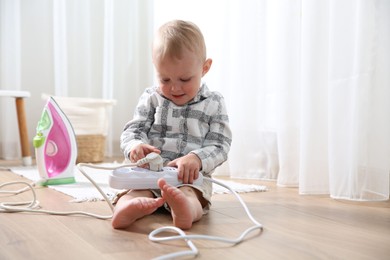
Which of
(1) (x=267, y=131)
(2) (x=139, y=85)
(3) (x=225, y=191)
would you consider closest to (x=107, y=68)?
(2) (x=139, y=85)

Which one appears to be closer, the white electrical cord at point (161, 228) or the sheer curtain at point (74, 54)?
the white electrical cord at point (161, 228)

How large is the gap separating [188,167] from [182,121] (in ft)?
0.60

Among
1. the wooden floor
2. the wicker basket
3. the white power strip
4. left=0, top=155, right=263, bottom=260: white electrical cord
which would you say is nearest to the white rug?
the wooden floor

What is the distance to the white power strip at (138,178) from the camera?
3.97 ft

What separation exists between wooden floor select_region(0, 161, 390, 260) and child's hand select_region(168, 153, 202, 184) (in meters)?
0.10

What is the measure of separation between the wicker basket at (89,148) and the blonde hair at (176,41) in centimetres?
149

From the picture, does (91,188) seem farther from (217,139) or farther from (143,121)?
(217,139)

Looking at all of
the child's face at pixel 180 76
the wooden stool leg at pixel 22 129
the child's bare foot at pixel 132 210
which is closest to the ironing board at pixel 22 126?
the wooden stool leg at pixel 22 129

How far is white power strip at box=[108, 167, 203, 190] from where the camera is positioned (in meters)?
1.21

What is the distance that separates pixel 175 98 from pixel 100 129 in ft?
4.92

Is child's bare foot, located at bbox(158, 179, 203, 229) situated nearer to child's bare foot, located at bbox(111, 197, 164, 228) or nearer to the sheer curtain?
child's bare foot, located at bbox(111, 197, 164, 228)

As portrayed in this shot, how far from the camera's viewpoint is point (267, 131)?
79.3 inches

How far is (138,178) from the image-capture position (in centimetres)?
122

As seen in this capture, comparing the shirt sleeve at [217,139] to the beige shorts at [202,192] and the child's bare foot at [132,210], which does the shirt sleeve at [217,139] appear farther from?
the child's bare foot at [132,210]
